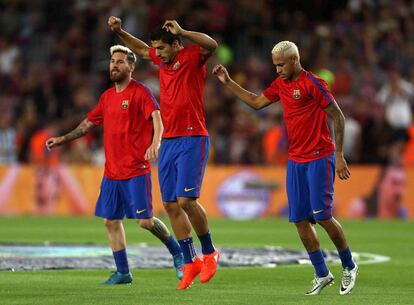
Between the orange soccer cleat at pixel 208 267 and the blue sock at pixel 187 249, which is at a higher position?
the blue sock at pixel 187 249

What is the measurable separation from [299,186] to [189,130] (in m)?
1.35

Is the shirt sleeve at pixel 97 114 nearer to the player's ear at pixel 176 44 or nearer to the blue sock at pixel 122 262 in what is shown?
the player's ear at pixel 176 44

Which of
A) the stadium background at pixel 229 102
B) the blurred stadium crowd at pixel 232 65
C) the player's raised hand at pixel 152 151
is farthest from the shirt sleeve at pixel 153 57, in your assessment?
the blurred stadium crowd at pixel 232 65

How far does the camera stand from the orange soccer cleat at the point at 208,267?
12633 millimetres

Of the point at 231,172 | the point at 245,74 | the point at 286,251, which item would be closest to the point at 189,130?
the point at 286,251

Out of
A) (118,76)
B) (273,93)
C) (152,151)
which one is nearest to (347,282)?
(273,93)

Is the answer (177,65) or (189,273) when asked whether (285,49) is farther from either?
(189,273)

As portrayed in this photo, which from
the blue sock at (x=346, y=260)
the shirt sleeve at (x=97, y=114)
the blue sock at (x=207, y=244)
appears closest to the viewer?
the blue sock at (x=346, y=260)

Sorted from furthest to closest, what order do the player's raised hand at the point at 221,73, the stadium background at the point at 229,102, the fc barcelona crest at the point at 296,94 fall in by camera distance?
1. the stadium background at the point at 229,102
2. the player's raised hand at the point at 221,73
3. the fc barcelona crest at the point at 296,94

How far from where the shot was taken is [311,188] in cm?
1195

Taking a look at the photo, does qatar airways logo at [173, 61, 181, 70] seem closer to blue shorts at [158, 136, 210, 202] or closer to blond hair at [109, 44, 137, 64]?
blue shorts at [158, 136, 210, 202]

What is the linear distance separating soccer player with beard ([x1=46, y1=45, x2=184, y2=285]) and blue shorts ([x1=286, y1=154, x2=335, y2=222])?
6.01 ft

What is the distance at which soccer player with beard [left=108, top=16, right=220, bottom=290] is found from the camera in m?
12.5

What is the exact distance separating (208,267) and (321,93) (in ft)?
7.28
